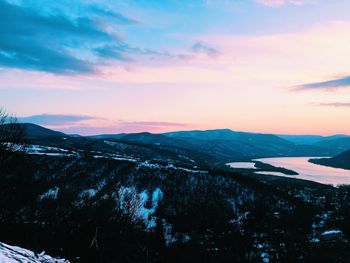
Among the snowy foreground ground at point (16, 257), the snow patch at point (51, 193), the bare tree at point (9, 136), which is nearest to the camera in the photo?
the snowy foreground ground at point (16, 257)

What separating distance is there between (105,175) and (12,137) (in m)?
86.6

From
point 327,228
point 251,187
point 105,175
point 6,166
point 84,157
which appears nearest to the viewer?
point 6,166

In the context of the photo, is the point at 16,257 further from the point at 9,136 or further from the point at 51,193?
the point at 51,193

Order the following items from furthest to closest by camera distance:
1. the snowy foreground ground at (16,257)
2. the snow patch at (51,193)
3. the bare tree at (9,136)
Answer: the snow patch at (51,193) → the bare tree at (9,136) → the snowy foreground ground at (16,257)

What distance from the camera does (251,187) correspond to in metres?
140

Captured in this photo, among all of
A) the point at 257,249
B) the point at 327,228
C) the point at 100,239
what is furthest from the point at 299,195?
the point at 100,239

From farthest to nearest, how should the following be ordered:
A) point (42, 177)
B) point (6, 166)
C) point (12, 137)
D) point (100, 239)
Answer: point (42, 177)
point (12, 137)
point (6, 166)
point (100, 239)

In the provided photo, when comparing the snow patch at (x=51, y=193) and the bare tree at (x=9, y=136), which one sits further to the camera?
the snow patch at (x=51, y=193)

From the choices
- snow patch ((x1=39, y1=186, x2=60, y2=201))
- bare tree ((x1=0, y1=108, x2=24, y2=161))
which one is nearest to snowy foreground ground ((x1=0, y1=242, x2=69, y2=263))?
bare tree ((x1=0, y1=108, x2=24, y2=161))

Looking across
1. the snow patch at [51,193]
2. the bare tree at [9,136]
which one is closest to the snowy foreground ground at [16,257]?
the bare tree at [9,136]

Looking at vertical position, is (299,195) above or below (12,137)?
below

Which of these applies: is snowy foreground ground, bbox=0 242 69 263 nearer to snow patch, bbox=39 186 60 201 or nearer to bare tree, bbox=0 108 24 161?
bare tree, bbox=0 108 24 161

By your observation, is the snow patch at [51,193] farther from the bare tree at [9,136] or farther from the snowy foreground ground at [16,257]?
the snowy foreground ground at [16,257]

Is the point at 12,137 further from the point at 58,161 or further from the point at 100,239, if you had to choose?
the point at 58,161
